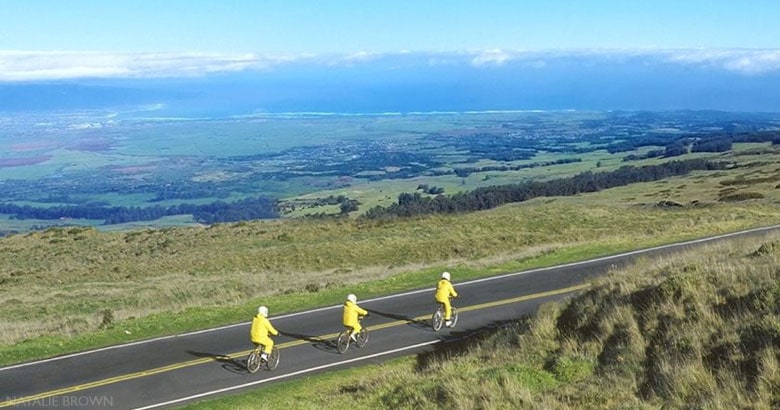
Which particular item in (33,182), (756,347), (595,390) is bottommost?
(33,182)

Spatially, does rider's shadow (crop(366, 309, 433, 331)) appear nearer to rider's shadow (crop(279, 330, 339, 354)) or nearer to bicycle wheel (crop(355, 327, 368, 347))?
bicycle wheel (crop(355, 327, 368, 347))

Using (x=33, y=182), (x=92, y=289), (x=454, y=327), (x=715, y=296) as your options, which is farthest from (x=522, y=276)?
(x=33, y=182)

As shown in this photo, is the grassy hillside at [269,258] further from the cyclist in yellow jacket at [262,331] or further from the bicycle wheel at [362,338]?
the cyclist in yellow jacket at [262,331]

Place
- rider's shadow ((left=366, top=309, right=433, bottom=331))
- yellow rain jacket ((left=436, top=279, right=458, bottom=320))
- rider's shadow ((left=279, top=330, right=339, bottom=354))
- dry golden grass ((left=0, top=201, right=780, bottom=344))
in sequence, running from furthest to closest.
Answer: dry golden grass ((left=0, top=201, right=780, bottom=344))
rider's shadow ((left=366, top=309, right=433, bottom=331))
yellow rain jacket ((left=436, top=279, right=458, bottom=320))
rider's shadow ((left=279, top=330, right=339, bottom=354))

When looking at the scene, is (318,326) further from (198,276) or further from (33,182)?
(33,182)

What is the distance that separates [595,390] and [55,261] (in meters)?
34.6

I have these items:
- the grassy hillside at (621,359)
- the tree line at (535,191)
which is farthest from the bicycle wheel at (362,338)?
the tree line at (535,191)

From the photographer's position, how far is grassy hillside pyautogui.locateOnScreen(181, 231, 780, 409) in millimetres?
10008

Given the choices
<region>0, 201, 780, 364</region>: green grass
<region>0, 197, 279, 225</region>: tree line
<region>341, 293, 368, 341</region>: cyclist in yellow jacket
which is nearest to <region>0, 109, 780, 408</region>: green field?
<region>0, 201, 780, 364</region>: green grass

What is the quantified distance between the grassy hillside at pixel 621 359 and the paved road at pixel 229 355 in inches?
48.7

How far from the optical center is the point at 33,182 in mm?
159500

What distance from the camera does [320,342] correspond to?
17844 millimetres

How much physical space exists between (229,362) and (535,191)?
69.2 metres

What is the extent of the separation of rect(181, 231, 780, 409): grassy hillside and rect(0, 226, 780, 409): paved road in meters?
1.24
